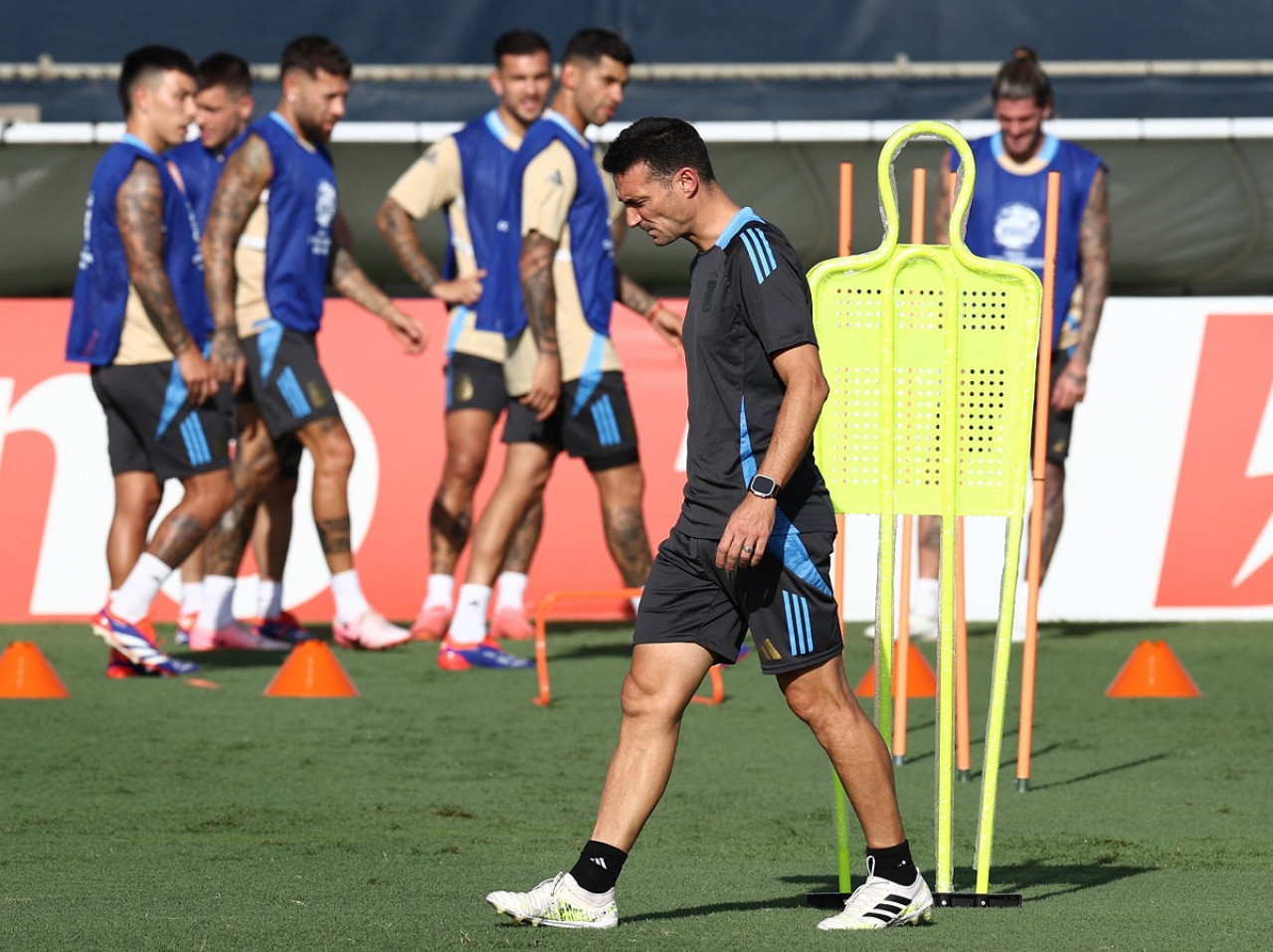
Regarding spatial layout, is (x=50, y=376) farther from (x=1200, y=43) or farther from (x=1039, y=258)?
(x=1200, y=43)

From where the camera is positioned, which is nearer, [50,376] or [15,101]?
[50,376]

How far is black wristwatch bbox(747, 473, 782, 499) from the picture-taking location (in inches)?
185

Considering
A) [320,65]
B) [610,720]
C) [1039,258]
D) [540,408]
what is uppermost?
[320,65]

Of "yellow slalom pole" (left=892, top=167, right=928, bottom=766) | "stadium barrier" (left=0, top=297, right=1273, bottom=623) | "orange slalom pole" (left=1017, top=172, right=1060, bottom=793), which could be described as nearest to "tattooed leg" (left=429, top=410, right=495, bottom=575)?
"stadium barrier" (left=0, top=297, right=1273, bottom=623)

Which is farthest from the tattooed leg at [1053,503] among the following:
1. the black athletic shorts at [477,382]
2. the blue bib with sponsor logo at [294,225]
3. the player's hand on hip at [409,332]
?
the blue bib with sponsor logo at [294,225]

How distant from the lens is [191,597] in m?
10.6

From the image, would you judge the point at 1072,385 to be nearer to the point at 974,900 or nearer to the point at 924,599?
the point at 924,599

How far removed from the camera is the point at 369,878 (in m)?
5.43

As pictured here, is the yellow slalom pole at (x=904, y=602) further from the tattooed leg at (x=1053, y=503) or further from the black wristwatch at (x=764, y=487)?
the tattooed leg at (x=1053, y=503)

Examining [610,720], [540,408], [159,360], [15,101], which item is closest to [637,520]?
[540,408]

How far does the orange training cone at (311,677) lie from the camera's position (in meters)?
8.69

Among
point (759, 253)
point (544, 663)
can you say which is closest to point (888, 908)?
point (759, 253)

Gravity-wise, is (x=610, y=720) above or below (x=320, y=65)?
below

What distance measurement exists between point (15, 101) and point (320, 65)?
4321 millimetres
